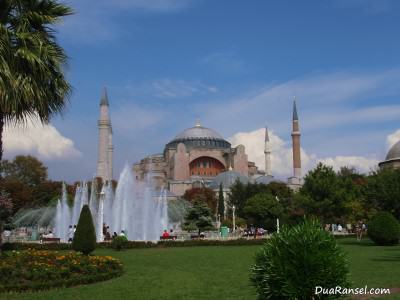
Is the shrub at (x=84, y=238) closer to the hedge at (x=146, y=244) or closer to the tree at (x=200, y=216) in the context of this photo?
the hedge at (x=146, y=244)

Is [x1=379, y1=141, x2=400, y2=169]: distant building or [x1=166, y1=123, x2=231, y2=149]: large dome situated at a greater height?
[x1=166, y1=123, x2=231, y2=149]: large dome

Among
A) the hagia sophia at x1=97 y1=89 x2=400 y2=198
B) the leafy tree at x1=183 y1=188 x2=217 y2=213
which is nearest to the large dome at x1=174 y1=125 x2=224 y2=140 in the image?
the hagia sophia at x1=97 y1=89 x2=400 y2=198

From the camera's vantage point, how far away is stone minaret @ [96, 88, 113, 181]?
6444cm

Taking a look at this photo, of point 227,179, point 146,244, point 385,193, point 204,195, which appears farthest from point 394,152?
point 146,244

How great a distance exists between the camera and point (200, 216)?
3127 cm

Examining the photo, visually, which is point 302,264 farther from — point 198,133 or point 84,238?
point 198,133

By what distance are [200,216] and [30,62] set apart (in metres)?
22.6

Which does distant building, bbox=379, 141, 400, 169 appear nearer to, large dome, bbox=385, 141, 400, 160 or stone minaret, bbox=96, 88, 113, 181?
large dome, bbox=385, 141, 400, 160

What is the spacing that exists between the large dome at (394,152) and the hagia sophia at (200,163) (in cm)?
1259

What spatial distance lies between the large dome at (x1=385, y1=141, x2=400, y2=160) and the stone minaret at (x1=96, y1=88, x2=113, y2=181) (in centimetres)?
3710

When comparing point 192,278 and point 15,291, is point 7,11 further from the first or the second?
point 192,278

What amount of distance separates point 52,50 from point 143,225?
18.0 metres

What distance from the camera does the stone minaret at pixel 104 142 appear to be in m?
64.4

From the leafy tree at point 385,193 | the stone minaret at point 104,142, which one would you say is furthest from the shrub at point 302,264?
the stone minaret at point 104,142
